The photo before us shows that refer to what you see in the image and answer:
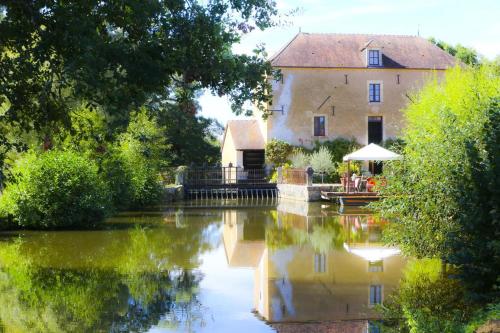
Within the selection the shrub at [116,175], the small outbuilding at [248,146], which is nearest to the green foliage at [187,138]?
the small outbuilding at [248,146]

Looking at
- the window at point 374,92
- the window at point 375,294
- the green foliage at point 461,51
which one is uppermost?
the green foliage at point 461,51

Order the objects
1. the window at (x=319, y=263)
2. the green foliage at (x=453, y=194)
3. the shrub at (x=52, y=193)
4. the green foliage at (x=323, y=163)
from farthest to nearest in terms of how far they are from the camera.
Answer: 1. the green foliage at (x=323, y=163)
2. the shrub at (x=52, y=193)
3. the window at (x=319, y=263)
4. the green foliage at (x=453, y=194)

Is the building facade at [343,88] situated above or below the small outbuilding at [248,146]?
above

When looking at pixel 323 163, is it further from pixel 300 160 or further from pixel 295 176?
pixel 295 176

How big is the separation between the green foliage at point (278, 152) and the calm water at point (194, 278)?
1816 centimetres

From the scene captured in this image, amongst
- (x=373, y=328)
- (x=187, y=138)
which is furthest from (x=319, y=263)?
(x=187, y=138)

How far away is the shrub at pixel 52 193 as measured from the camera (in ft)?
52.9

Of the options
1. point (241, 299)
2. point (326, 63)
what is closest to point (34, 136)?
point (241, 299)

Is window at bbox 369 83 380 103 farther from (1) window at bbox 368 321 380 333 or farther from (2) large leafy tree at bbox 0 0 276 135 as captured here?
(1) window at bbox 368 321 380 333

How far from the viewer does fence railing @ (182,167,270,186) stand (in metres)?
35.7

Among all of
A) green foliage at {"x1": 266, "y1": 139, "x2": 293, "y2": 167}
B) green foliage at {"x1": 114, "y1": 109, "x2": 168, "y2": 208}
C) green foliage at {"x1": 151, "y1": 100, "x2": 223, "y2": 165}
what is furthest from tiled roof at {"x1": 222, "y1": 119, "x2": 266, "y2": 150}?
green foliage at {"x1": 114, "y1": 109, "x2": 168, "y2": 208}

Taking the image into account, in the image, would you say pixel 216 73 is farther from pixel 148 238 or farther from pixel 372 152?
pixel 372 152

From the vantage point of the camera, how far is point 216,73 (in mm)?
8586

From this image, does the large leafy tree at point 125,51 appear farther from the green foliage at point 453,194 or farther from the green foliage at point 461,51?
the green foliage at point 461,51
